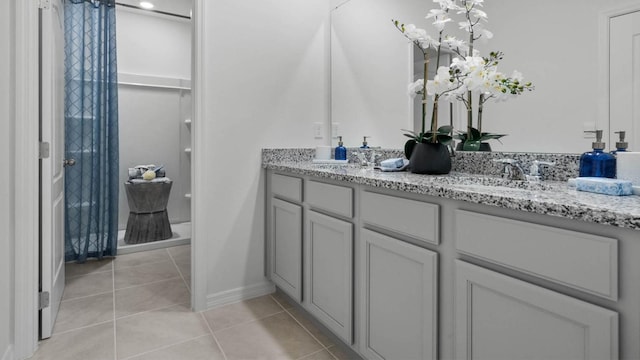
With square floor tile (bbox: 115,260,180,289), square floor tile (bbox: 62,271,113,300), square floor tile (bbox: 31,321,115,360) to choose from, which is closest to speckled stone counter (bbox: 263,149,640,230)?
square floor tile (bbox: 31,321,115,360)

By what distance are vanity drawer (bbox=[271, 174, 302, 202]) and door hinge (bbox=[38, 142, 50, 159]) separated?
1.13m

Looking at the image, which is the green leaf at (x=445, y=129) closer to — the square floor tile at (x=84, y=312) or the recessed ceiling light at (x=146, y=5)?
the square floor tile at (x=84, y=312)

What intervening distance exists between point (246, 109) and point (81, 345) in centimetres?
148

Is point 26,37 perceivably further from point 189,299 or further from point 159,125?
point 159,125

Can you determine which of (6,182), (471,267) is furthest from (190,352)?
(471,267)

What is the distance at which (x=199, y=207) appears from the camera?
6.63 feet

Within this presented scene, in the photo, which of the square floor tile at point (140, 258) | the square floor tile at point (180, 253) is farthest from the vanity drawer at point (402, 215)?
the square floor tile at point (140, 258)

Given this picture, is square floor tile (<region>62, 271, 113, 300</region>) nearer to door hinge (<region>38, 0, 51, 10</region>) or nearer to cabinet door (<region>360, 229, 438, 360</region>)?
door hinge (<region>38, 0, 51, 10</region>)

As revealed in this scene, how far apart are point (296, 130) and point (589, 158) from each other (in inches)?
63.7

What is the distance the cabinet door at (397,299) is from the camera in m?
1.12

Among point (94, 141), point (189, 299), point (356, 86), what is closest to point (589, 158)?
point (356, 86)

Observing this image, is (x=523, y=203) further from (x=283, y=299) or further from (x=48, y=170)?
(x=48, y=170)

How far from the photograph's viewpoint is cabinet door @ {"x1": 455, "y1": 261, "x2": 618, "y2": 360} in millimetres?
735

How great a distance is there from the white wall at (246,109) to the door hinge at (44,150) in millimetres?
716
